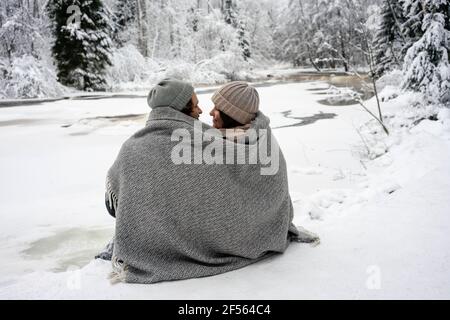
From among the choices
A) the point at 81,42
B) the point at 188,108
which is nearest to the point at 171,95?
the point at 188,108

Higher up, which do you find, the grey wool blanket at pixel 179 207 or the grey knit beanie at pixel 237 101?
the grey knit beanie at pixel 237 101

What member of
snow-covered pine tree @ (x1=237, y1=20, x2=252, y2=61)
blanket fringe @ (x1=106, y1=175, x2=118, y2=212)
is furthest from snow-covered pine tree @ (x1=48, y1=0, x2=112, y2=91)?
blanket fringe @ (x1=106, y1=175, x2=118, y2=212)

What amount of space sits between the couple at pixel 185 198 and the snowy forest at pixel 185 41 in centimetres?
406

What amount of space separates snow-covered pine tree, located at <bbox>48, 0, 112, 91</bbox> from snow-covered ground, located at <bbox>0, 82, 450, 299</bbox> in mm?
9024

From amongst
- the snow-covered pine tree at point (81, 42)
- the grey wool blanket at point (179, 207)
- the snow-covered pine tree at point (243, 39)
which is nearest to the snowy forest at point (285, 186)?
the grey wool blanket at point (179, 207)

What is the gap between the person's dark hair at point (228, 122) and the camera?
208 centimetres

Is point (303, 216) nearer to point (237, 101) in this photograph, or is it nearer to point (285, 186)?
point (285, 186)

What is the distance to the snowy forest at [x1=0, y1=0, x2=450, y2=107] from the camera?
5.93 m

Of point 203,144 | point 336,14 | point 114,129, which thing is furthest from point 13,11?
point 336,14

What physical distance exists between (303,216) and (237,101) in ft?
5.46

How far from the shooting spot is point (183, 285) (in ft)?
6.03

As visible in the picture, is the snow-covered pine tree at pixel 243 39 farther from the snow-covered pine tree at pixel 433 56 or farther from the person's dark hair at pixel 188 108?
the person's dark hair at pixel 188 108

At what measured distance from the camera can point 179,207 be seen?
1.84m

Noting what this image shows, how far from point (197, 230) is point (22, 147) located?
5924mm
